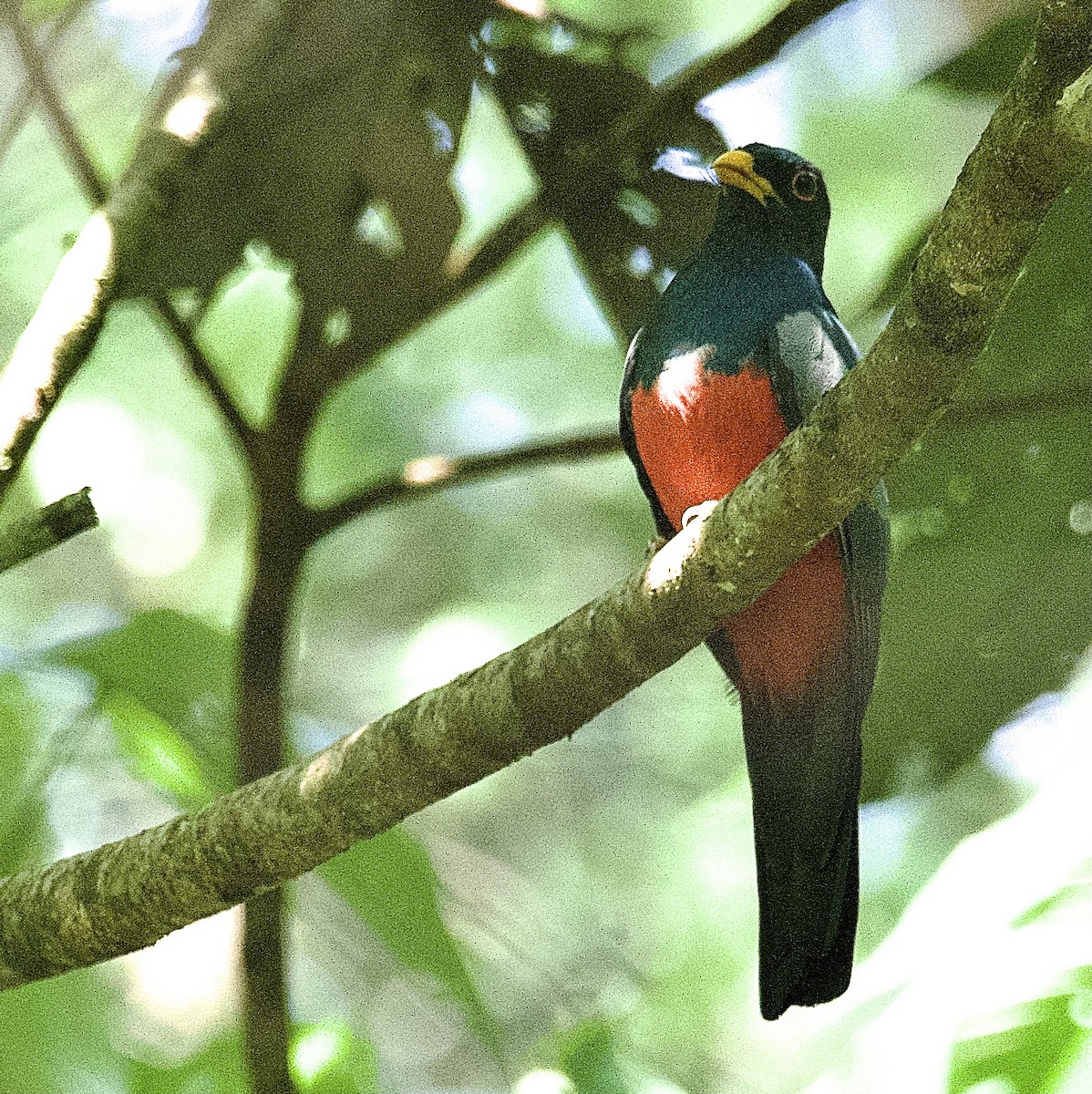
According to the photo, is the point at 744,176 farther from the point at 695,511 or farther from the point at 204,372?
the point at 204,372

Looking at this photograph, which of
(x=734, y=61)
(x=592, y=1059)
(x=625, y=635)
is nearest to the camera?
(x=625, y=635)

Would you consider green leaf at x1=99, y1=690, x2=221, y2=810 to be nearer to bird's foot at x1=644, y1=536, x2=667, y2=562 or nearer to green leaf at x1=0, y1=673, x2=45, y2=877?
green leaf at x1=0, y1=673, x2=45, y2=877

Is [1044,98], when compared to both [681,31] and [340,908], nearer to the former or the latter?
[681,31]

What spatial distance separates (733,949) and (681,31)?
2.92 feet

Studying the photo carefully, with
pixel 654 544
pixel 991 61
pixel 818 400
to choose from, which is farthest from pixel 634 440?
pixel 991 61

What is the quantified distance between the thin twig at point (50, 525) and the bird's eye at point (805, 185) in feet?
2.21

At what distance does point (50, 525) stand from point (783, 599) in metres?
0.58

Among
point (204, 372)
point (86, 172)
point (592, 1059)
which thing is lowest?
point (592, 1059)

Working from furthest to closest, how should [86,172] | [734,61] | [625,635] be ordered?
[86,172] → [734,61] → [625,635]

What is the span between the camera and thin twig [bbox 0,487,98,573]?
1.04 m

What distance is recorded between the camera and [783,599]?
114 cm

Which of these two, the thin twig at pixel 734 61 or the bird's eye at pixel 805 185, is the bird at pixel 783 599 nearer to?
the bird's eye at pixel 805 185

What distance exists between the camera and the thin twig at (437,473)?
1.40 m

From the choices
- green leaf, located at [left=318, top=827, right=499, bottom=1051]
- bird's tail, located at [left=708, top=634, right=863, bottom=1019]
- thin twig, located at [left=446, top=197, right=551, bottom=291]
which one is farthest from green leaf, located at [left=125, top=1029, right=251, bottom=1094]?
thin twig, located at [left=446, top=197, right=551, bottom=291]
